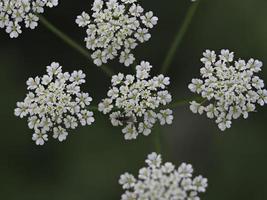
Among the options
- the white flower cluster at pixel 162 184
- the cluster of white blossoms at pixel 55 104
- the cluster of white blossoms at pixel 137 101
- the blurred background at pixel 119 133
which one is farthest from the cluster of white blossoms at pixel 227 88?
the blurred background at pixel 119 133

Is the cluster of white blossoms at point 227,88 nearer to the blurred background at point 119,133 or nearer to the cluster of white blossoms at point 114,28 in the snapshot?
the cluster of white blossoms at point 114,28

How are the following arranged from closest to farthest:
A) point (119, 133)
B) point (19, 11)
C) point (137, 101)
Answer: point (137, 101), point (19, 11), point (119, 133)

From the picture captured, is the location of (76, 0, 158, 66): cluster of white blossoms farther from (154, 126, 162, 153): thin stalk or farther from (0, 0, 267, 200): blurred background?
(0, 0, 267, 200): blurred background

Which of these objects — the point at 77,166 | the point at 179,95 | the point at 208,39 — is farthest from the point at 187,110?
the point at 77,166

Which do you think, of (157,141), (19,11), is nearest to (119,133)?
(157,141)

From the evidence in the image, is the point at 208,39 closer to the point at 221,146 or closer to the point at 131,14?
the point at 221,146

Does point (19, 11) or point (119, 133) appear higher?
point (119, 133)

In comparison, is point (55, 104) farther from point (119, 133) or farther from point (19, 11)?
point (119, 133)
